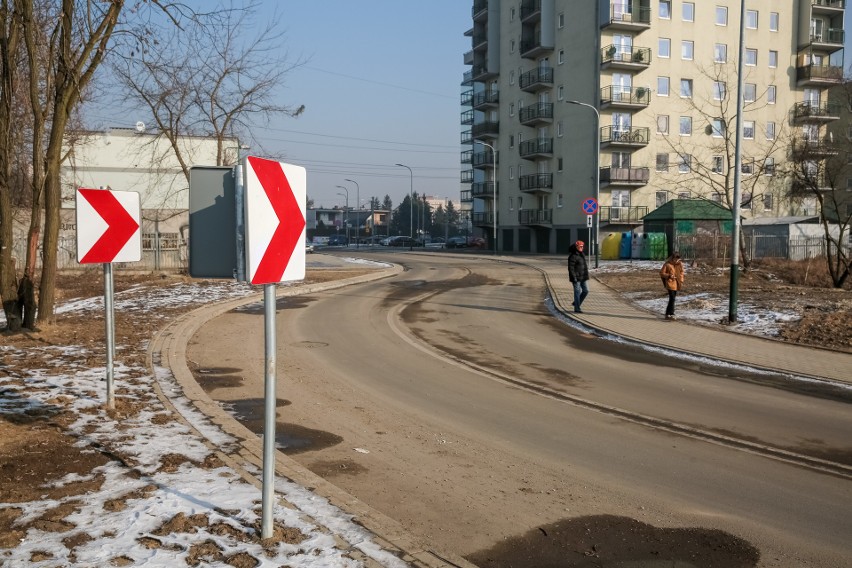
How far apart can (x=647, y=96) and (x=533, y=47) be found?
1167 centimetres

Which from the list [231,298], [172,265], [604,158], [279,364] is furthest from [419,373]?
[604,158]

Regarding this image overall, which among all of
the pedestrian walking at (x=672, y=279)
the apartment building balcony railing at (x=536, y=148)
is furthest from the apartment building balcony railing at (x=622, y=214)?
the pedestrian walking at (x=672, y=279)

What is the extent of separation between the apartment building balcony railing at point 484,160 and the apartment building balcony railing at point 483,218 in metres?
4.80

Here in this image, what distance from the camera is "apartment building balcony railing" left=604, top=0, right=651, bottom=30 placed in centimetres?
5475

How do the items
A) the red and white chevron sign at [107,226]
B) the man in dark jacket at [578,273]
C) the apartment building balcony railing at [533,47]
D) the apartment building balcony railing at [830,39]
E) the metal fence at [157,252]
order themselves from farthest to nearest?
the apartment building balcony railing at [830,39]
the apartment building balcony railing at [533,47]
the metal fence at [157,252]
the man in dark jacket at [578,273]
the red and white chevron sign at [107,226]

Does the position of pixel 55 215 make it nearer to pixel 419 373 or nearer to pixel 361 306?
pixel 419 373

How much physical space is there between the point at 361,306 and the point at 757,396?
11.7m

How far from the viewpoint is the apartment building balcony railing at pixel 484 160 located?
249 ft

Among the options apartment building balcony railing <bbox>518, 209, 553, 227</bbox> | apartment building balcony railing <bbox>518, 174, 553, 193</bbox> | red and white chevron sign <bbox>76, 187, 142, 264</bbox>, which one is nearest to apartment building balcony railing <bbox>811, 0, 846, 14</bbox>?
apartment building balcony railing <bbox>518, 174, 553, 193</bbox>

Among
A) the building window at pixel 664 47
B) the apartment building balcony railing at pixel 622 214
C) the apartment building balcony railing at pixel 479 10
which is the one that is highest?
the apartment building balcony railing at pixel 479 10

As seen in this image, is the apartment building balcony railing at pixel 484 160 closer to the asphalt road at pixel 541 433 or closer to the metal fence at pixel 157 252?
the metal fence at pixel 157 252

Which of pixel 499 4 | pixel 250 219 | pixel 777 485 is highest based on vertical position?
pixel 499 4

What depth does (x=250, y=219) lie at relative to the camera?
3.96 metres

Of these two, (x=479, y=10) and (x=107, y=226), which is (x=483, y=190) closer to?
(x=479, y=10)
